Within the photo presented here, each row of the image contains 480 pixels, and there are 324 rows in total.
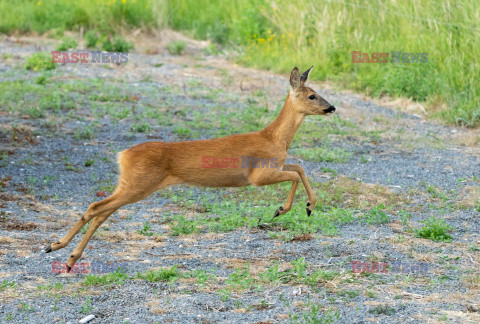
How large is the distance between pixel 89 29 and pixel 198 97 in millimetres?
7250

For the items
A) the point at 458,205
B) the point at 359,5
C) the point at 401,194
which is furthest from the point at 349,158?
the point at 359,5

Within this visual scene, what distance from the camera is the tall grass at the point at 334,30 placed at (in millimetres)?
13031

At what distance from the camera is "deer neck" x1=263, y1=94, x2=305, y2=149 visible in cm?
691

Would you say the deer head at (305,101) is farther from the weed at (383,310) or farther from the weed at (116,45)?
the weed at (116,45)

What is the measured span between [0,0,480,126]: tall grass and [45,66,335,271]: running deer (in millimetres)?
5957

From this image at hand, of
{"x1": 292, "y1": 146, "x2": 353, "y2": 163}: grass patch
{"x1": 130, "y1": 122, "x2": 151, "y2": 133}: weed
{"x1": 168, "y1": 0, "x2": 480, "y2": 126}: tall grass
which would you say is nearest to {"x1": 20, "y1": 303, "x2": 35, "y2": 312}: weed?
{"x1": 292, "y1": 146, "x2": 353, "y2": 163}: grass patch

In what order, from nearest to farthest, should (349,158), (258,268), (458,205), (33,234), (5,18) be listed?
(258,268)
(33,234)
(458,205)
(349,158)
(5,18)

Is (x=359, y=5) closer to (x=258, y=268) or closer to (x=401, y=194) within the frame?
(x=401, y=194)

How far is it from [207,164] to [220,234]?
43.0 inches

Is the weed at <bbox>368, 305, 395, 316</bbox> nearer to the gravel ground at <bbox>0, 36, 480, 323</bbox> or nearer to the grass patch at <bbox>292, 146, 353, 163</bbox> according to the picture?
the gravel ground at <bbox>0, 36, 480, 323</bbox>

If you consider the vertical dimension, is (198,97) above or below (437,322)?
below

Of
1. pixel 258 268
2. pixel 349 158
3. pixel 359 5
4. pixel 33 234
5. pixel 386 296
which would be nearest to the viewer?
pixel 386 296

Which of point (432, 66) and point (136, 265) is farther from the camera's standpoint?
point (432, 66)

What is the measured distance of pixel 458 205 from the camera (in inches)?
320
